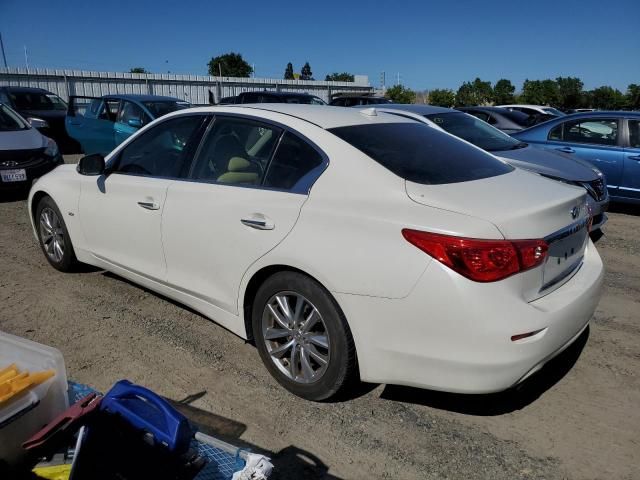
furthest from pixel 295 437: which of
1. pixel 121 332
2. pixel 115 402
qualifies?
pixel 121 332

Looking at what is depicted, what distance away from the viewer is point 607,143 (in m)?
7.90

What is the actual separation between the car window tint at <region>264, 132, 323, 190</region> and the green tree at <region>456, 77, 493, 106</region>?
38.2 m

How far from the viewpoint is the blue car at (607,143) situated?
7.61 meters

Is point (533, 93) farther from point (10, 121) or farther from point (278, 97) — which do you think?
point (10, 121)

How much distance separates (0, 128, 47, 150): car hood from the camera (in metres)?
8.38

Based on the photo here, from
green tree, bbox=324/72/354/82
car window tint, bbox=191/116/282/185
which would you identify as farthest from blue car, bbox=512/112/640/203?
green tree, bbox=324/72/354/82

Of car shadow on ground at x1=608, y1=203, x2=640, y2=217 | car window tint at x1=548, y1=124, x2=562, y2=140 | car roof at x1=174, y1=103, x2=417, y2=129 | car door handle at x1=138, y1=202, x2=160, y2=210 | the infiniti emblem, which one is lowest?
car shadow on ground at x1=608, y1=203, x2=640, y2=217

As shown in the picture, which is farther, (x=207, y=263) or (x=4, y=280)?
(x=4, y=280)

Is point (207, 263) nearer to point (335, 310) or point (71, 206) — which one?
point (335, 310)

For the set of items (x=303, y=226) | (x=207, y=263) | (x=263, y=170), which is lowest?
(x=207, y=263)

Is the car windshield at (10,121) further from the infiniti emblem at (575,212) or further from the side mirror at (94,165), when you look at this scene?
the infiniti emblem at (575,212)

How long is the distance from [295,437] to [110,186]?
245 centimetres

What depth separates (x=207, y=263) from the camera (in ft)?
11.1

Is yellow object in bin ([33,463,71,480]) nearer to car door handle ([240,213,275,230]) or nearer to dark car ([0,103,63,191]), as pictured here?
car door handle ([240,213,275,230])
